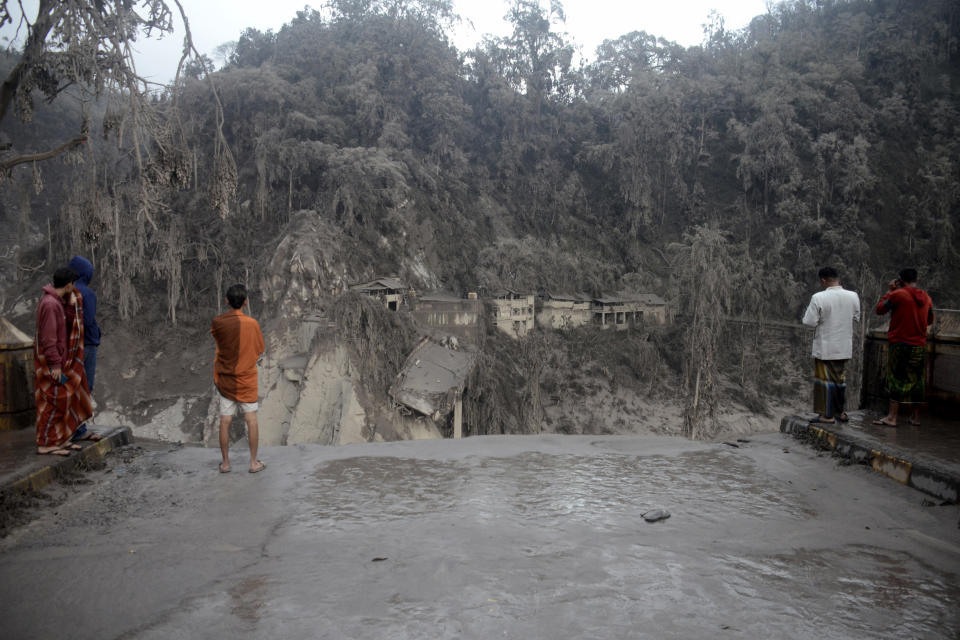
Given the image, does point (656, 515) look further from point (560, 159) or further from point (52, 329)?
point (560, 159)

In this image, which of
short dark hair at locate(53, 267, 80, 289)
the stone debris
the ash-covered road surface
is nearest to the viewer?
the ash-covered road surface

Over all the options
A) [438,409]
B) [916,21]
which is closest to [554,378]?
[438,409]

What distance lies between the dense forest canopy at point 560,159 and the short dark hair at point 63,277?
899 inches

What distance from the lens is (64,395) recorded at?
4707 millimetres

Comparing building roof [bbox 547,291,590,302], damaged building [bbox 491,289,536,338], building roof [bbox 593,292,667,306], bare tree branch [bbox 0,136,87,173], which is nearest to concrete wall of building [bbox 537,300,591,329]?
building roof [bbox 547,291,590,302]

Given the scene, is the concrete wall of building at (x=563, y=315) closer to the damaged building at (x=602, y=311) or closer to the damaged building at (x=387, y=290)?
the damaged building at (x=602, y=311)

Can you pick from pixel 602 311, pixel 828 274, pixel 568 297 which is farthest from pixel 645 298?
pixel 828 274

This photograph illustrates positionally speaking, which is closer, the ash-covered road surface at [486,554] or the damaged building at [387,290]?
the ash-covered road surface at [486,554]

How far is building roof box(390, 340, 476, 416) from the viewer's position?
18219 millimetres

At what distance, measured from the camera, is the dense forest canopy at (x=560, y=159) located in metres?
34.3

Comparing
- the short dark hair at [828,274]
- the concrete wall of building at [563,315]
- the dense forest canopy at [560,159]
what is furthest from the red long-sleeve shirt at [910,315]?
Result: the concrete wall of building at [563,315]

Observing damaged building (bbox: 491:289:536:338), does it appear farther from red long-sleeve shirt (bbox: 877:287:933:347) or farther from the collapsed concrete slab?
red long-sleeve shirt (bbox: 877:287:933:347)

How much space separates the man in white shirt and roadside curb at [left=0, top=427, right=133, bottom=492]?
6386 millimetres

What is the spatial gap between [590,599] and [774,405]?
105 feet
